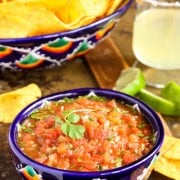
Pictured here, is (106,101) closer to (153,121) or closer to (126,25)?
(153,121)

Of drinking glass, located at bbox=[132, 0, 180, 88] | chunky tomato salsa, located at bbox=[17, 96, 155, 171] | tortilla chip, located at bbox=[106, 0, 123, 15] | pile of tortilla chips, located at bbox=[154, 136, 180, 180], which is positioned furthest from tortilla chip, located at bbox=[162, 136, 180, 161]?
tortilla chip, located at bbox=[106, 0, 123, 15]

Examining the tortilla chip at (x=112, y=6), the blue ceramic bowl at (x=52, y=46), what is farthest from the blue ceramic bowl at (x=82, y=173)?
the tortilla chip at (x=112, y=6)

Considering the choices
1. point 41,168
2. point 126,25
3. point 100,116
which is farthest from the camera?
point 126,25

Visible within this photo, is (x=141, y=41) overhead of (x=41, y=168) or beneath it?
beneath

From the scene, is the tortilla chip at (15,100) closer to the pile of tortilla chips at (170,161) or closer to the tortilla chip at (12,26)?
the tortilla chip at (12,26)

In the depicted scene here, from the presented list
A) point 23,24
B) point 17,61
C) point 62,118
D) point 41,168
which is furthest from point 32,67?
point 41,168
